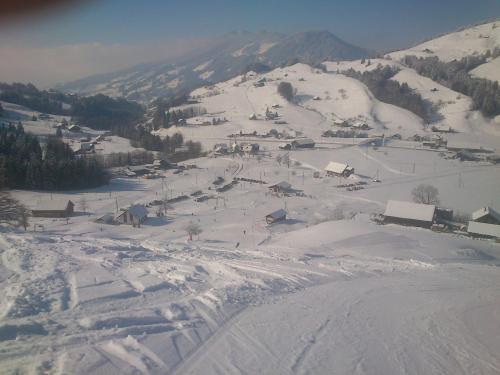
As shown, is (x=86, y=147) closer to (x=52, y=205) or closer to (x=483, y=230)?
(x=52, y=205)

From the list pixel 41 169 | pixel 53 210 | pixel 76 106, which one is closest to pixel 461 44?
pixel 76 106

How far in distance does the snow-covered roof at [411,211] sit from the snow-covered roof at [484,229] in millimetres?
1188

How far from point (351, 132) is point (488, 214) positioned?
21213 millimetres

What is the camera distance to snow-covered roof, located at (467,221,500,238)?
11680mm

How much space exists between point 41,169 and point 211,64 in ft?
336

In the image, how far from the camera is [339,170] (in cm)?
2127

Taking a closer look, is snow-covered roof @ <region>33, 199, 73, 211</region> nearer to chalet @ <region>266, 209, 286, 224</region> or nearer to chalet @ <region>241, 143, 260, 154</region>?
chalet @ <region>266, 209, 286, 224</region>

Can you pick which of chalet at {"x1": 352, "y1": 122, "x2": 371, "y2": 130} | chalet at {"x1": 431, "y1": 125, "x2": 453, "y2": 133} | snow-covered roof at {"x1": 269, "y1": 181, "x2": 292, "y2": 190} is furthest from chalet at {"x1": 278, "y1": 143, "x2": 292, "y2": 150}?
chalet at {"x1": 431, "y1": 125, "x2": 453, "y2": 133}

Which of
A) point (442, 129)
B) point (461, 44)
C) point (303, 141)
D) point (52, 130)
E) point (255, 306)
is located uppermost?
point (461, 44)

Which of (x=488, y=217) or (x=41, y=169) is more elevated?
(x=41, y=169)

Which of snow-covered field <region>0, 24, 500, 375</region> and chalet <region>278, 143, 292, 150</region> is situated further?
chalet <region>278, 143, 292, 150</region>

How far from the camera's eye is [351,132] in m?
33.1

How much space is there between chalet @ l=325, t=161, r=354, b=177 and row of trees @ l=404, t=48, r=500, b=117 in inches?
889

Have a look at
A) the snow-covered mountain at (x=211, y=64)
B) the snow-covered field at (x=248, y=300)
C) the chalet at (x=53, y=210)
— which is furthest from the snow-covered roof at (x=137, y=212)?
the snow-covered mountain at (x=211, y=64)
